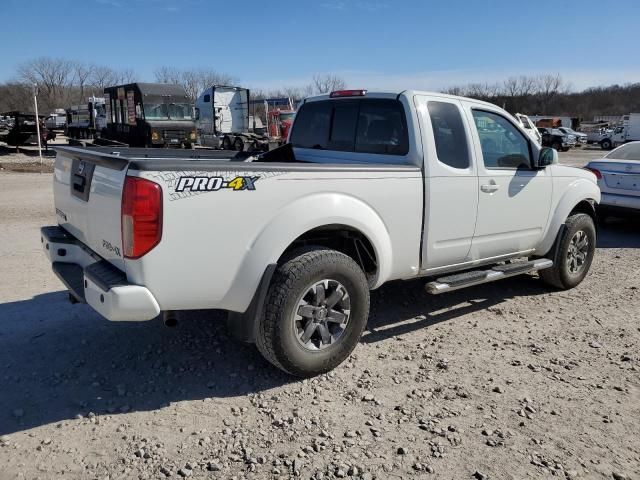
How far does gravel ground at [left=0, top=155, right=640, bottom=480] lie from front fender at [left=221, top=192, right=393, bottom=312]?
0.77m

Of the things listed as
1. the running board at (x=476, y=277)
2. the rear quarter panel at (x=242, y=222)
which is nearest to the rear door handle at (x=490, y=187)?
the running board at (x=476, y=277)

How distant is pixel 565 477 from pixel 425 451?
2.33ft

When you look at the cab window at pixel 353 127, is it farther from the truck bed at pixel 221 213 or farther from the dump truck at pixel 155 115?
the dump truck at pixel 155 115

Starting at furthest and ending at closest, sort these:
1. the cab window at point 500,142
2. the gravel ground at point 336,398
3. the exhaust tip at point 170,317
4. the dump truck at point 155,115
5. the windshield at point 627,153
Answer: the dump truck at point 155,115 < the windshield at point 627,153 < the cab window at point 500,142 < the exhaust tip at point 170,317 < the gravel ground at point 336,398

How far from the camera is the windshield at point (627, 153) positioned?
947cm

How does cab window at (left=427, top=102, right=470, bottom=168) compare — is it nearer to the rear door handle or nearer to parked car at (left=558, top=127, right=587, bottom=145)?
the rear door handle

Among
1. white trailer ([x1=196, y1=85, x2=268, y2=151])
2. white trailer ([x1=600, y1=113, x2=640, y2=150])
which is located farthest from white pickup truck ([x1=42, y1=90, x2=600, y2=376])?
white trailer ([x1=600, y1=113, x2=640, y2=150])

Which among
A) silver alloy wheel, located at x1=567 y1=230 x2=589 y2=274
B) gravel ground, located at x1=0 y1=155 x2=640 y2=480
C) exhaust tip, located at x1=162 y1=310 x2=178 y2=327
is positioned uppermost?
exhaust tip, located at x1=162 y1=310 x2=178 y2=327

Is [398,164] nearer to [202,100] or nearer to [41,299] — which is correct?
[41,299]

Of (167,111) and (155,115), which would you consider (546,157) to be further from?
(167,111)

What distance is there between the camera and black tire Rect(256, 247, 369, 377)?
350 cm

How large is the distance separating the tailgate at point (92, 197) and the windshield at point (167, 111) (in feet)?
68.9

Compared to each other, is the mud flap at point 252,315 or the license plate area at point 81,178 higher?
the license plate area at point 81,178

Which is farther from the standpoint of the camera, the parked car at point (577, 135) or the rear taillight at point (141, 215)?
the parked car at point (577, 135)
